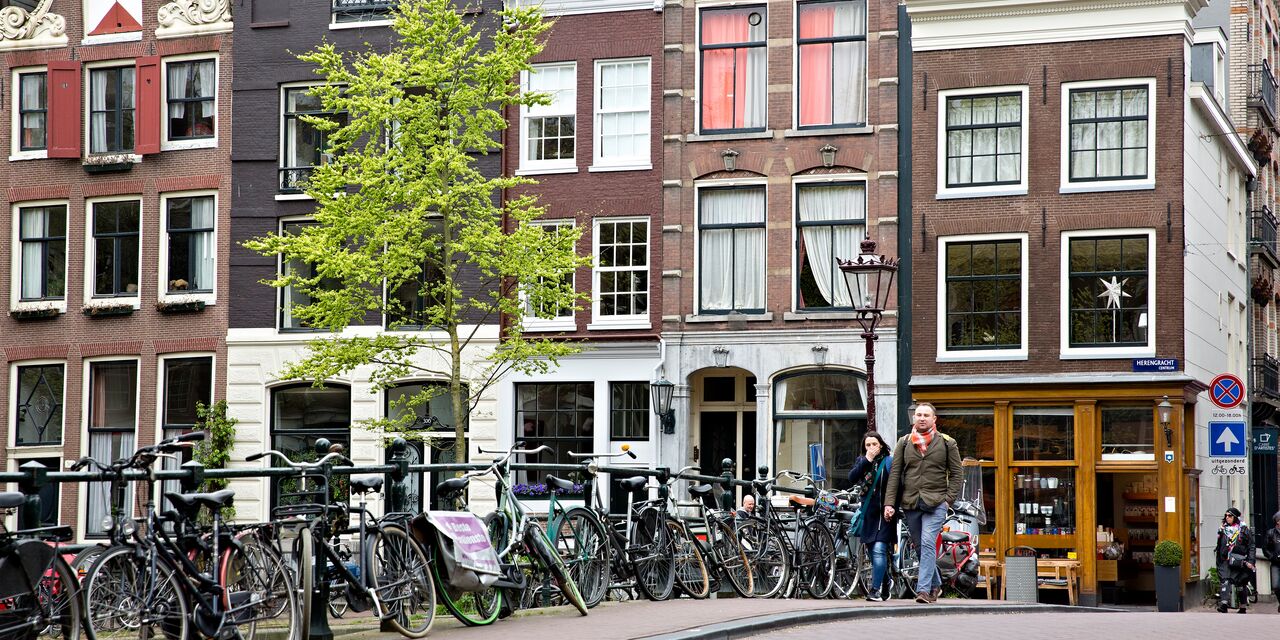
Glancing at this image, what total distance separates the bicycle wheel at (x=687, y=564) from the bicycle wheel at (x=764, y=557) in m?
0.83

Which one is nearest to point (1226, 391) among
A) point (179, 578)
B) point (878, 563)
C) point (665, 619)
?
point (878, 563)

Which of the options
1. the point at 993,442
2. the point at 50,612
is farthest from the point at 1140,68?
the point at 50,612

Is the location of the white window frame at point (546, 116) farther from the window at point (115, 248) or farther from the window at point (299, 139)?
the window at point (115, 248)

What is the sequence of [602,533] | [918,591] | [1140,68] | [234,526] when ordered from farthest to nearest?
[1140,68] → [918,591] → [602,533] → [234,526]

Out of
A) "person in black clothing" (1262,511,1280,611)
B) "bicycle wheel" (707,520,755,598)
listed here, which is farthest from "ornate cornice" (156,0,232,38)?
"person in black clothing" (1262,511,1280,611)

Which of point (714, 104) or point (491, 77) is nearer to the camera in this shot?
point (491, 77)

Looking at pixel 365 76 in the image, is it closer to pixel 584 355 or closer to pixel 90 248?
pixel 584 355

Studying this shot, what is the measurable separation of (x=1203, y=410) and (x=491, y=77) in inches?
553

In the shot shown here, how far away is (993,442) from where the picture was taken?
28.2m

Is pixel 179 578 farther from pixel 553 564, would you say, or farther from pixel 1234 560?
pixel 1234 560

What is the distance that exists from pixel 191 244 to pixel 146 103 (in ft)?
9.68

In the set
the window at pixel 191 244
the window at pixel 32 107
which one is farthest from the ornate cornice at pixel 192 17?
the window at pixel 191 244

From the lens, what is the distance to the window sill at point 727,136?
29.2 meters

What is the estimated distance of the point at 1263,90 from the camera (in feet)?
126
